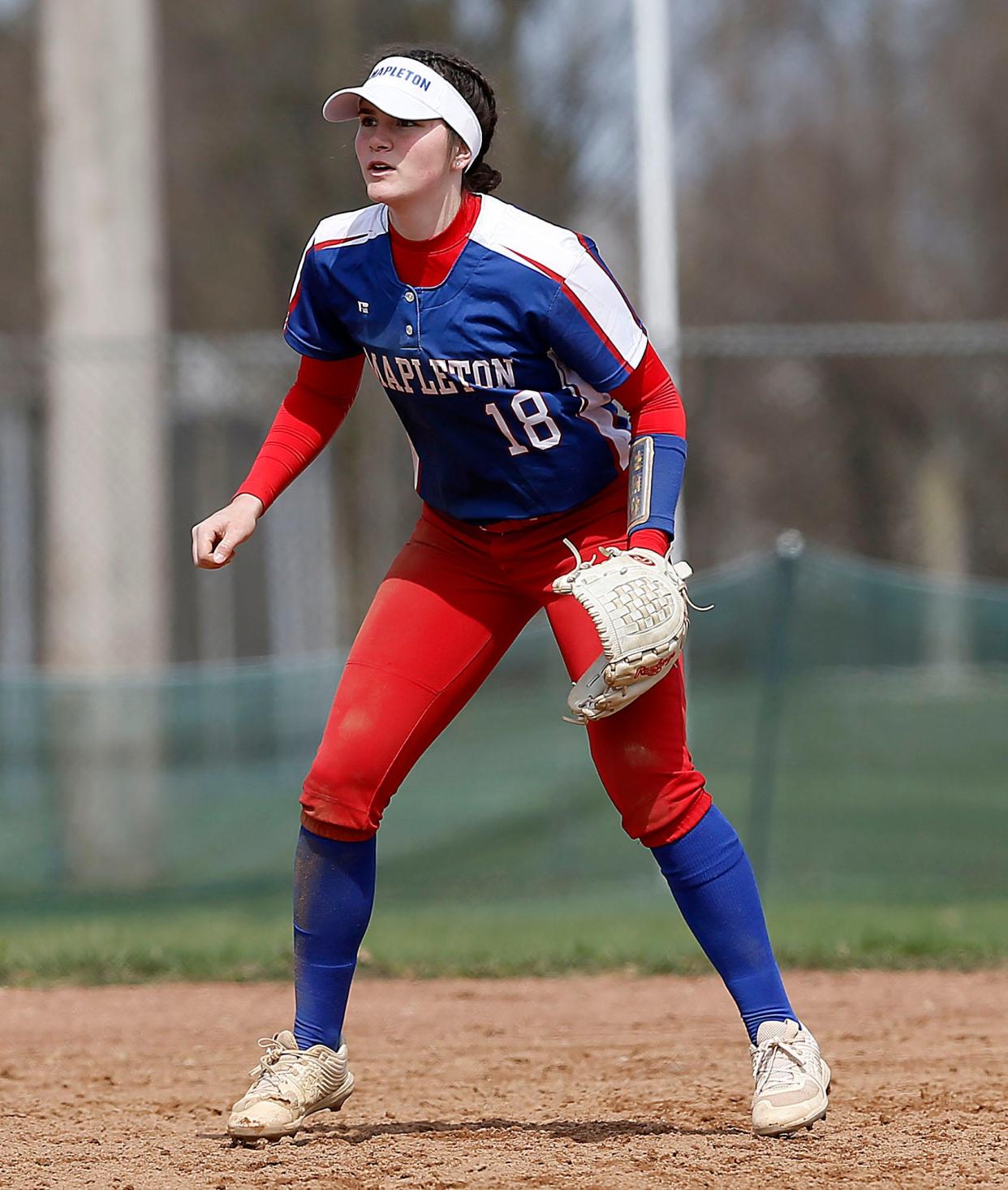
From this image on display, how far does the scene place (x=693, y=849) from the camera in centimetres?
360

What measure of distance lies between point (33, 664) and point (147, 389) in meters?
6.66

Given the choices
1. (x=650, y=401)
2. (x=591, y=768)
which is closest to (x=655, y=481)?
(x=650, y=401)

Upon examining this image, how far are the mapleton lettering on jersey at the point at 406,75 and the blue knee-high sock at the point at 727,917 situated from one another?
1.57 m

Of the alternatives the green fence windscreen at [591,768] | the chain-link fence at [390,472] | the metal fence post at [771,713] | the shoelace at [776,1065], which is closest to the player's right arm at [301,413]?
the shoelace at [776,1065]

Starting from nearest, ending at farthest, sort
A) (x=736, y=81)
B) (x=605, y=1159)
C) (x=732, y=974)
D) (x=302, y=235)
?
1. (x=605, y=1159)
2. (x=732, y=974)
3. (x=302, y=235)
4. (x=736, y=81)

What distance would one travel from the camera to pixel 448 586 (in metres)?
3.75

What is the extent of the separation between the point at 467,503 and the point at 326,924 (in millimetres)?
920

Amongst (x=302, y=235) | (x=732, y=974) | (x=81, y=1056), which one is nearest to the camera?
(x=732, y=974)

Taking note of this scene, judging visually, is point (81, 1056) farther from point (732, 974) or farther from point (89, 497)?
point (89, 497)

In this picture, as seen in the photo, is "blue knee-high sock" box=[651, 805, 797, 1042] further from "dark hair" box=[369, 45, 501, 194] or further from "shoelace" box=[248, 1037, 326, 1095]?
"dark hair" box=[369, 45, 501, 194]

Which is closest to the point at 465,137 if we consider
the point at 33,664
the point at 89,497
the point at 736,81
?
the point at 89,497

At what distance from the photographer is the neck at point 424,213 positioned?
137 inches

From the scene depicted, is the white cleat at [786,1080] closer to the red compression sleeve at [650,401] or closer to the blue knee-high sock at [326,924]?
the blue knee-high sock at [326,924]

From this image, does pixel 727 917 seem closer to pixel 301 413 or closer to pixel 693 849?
pixel 693 849
